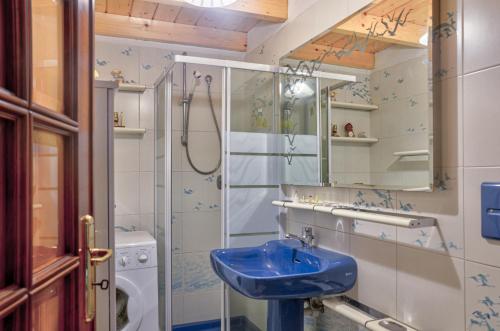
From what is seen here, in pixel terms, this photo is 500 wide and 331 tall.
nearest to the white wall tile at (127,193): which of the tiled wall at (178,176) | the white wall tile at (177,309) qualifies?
the tiled wall at (178,176)

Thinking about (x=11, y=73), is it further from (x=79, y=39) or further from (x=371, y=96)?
(x=371, y=96)

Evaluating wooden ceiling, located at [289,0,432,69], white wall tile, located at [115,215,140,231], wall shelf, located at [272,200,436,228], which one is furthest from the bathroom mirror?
white wall tile, located at [115,215,140,231]

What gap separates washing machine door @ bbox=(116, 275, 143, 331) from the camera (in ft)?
7.54

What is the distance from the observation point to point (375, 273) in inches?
60.6

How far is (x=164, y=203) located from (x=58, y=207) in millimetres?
1799

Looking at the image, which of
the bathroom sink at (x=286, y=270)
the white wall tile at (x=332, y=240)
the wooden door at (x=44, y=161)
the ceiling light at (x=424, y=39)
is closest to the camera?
the wooden door at (x=44, y=161)

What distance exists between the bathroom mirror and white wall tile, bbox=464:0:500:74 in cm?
14

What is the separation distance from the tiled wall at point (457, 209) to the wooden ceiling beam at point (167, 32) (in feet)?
6.65

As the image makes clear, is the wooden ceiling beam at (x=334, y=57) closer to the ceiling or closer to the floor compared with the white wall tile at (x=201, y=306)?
closer to the ceiling

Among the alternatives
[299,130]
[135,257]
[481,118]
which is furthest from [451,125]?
[135,257]

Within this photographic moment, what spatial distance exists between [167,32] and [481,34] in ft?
7.53

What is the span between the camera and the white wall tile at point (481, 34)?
3.51ft

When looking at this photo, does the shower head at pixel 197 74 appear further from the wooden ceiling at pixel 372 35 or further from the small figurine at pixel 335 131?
the small figurine at pixel 335 131

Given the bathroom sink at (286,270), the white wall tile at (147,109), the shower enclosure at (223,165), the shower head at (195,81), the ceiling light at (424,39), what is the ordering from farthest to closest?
the white wall tile at (147,109) < the shower head at (195,81) < the shower enclosure at (223,165) < the bathroom sink at (286,270) < the ceiling light at (424,39)
